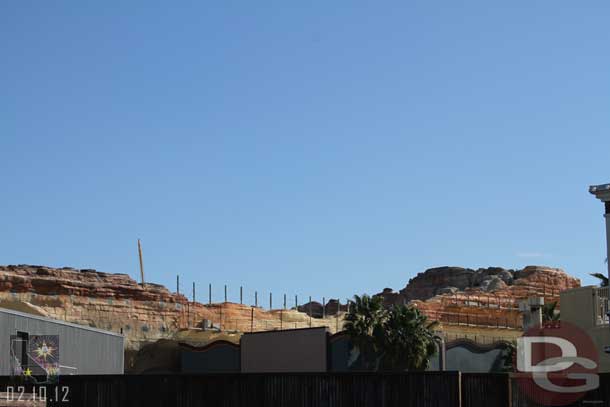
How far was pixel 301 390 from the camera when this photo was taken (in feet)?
111

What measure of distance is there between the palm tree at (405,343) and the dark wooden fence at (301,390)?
29.8 meters

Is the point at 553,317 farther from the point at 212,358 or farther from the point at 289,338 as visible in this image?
the point at 212,358

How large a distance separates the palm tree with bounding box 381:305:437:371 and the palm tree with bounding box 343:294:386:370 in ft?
2.18

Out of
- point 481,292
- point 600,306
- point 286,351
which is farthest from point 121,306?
point 600,306

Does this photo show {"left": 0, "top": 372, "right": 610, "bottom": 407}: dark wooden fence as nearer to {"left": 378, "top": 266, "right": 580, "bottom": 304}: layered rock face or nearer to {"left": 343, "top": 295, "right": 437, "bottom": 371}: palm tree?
{"left": 343, "top": 295, "right": 437, "bottom": 371}: palm tree

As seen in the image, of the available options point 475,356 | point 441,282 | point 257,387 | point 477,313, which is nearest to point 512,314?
A: point 477,313

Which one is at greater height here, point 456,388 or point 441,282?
point 441,282

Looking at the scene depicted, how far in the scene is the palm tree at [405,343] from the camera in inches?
2480

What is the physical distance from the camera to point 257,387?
1351 inches

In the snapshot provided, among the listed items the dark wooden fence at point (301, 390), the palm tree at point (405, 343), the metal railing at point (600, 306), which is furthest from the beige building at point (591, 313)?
the palm tree at point (405, 343)

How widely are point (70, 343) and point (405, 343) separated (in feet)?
77.6

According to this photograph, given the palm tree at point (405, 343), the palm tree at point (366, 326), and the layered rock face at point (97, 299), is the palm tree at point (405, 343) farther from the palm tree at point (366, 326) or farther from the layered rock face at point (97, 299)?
the layered rock face at point (97, 299)

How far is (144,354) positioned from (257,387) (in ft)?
196

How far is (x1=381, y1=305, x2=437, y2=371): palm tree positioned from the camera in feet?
207
